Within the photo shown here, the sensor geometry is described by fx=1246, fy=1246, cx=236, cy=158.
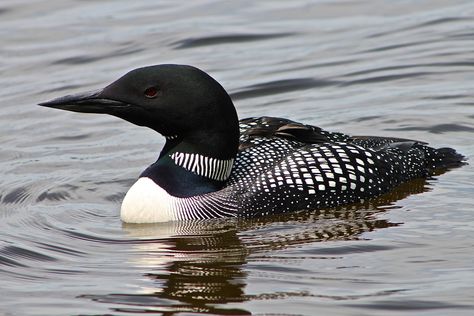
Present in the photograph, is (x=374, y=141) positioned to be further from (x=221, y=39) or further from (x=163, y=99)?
(x=221, y=39)

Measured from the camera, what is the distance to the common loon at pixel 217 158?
281 inches

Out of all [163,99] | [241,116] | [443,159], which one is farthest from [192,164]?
[241,116]

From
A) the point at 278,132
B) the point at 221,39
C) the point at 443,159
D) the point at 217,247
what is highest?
the point at 221,39

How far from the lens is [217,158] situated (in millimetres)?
7320

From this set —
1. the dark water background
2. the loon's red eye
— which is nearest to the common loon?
the loon's red eye

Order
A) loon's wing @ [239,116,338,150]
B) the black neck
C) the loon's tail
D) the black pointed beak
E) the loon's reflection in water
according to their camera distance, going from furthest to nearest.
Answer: the loon's tail
loon's wing @ [239,116,338,150]
the black neck
the black pointed beak
the loon's reflection in water

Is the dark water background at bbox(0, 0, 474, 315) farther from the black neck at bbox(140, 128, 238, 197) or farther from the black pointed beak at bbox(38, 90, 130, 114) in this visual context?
the black pointed beak at bbox(38, 90, 130, 114)

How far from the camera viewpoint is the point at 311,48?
11.2m

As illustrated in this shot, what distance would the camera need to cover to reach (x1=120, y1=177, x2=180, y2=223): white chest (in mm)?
7316

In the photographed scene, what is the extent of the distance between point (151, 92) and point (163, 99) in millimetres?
82

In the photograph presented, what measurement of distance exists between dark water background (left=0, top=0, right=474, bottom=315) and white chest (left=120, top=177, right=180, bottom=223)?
0.06 metres

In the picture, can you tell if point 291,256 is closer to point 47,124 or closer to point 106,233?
point 106,233

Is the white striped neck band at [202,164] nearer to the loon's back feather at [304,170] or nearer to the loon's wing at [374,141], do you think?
the loon's back feather at [304,170]

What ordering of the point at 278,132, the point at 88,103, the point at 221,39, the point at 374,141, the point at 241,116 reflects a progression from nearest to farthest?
the point at 88,103 < the point at 278,132 < the point at 374,141 < the point at 241,116 < the point at 221,39
